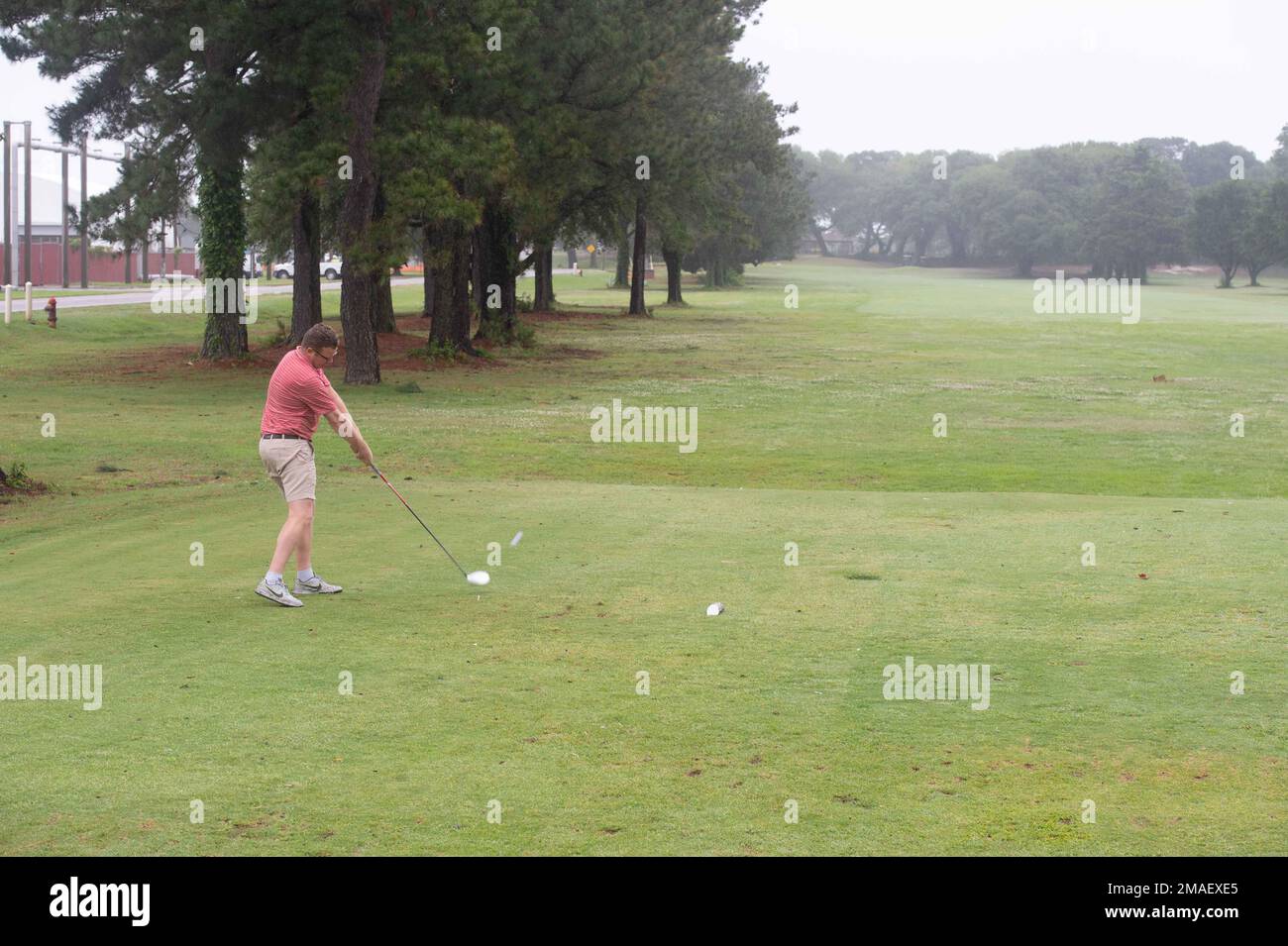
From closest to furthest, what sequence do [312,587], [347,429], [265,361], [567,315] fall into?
[347,429] < [312,587] < [265,361] < [567,315]

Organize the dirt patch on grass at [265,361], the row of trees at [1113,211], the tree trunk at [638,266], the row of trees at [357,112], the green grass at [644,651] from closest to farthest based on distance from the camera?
the green grass at [644,651]
the row of trees at [357,112]
the dirt patch on grass at [265,361]
the tree trunk at [638,266]
the row of trees at [1113,211]

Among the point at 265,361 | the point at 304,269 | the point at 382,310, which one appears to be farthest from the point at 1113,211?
the point at 265,361

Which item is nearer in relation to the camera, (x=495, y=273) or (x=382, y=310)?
(x=495, y=273)

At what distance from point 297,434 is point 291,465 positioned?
25cm

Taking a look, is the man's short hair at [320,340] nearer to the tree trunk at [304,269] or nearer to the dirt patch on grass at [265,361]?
the dirt patch on grass at [265,361]

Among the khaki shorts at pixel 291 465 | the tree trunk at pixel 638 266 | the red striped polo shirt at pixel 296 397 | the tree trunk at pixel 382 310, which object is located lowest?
the khaki shorts at pixel 291 465

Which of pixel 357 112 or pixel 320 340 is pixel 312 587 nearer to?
pixel 320 340

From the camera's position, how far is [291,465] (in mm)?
11594

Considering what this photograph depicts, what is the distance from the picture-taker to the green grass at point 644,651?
6887 mm

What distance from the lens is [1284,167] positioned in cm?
18400

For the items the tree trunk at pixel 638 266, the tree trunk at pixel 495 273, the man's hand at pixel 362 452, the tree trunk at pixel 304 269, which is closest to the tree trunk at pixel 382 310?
the tree trunk at pixel 495 273

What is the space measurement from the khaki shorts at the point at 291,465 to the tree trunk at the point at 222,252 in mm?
28856

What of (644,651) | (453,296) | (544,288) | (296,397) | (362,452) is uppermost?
(544,288)
